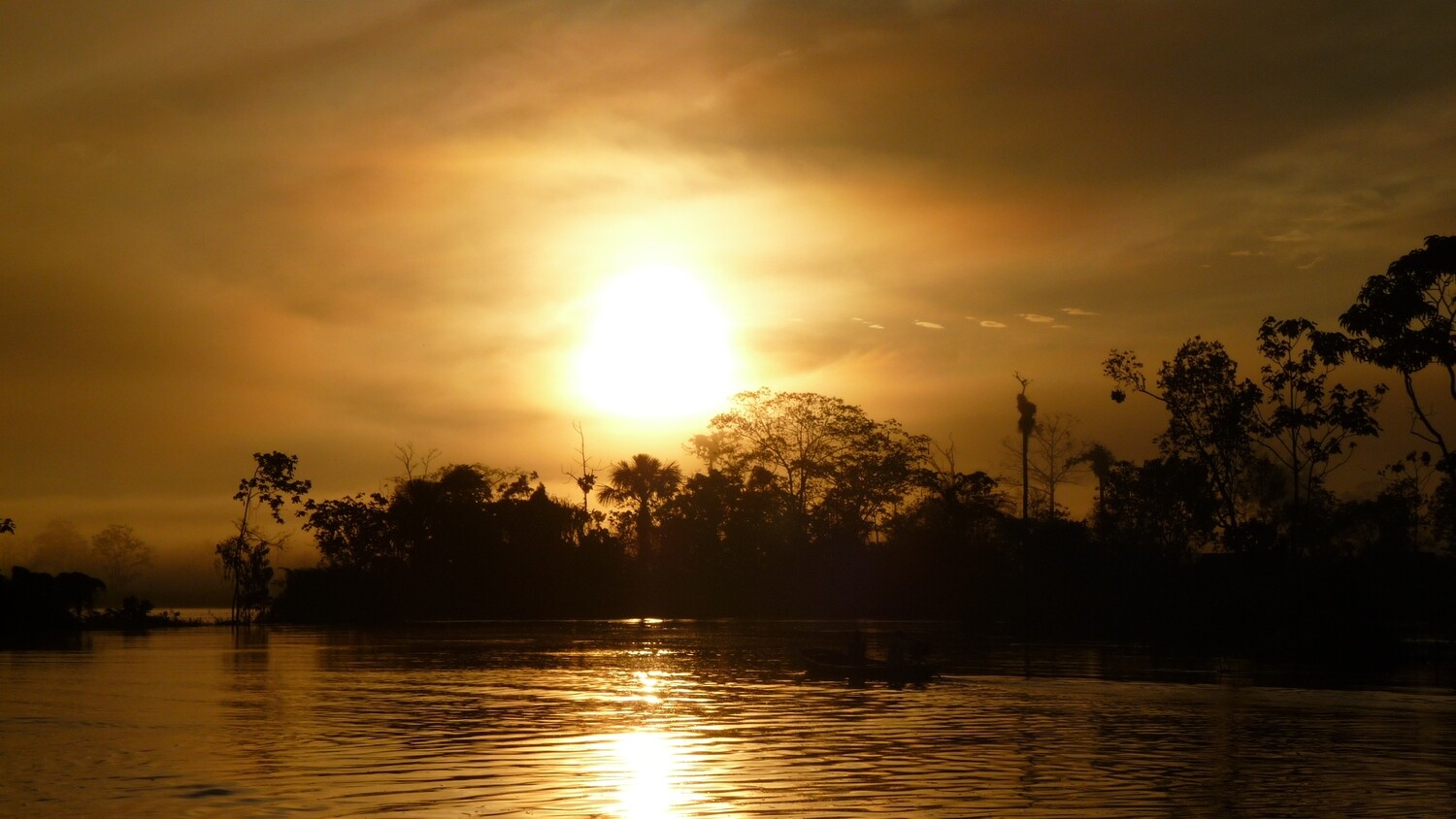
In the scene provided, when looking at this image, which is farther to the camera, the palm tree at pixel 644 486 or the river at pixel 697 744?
the palm tree at pixel 644 486

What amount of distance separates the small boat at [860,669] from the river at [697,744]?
26.5 inches

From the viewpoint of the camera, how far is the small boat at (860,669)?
124 feet

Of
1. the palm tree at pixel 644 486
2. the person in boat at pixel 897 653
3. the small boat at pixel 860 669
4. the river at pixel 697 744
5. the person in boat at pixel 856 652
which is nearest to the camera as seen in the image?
the river at pixel 697 744

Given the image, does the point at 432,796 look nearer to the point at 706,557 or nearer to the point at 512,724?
the point at 512,724

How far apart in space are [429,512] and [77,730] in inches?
2954

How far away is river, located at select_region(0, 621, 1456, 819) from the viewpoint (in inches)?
680

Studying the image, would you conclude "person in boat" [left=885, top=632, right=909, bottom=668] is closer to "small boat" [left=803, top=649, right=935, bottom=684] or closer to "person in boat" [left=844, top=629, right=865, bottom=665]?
"small boat" [left=803, top=649, right=935, bottom=684]

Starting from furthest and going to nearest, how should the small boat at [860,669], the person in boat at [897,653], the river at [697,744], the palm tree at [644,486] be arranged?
the palm tree at [644,486] < the person in boat at [897,653] < the small boat at [860,669] < the river at [697,744]

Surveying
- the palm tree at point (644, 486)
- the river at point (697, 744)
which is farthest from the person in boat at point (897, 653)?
the palm tree at point (644, 486)

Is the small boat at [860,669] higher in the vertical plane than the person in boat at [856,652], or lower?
lower

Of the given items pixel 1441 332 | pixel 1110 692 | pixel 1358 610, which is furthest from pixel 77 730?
pixel 1358 610

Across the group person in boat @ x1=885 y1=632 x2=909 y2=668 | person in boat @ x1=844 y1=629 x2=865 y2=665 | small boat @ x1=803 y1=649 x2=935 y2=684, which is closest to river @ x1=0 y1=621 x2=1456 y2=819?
small boat @ x1=803 y1=649 x2=935 y2=684

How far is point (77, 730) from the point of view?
2508 centimetres

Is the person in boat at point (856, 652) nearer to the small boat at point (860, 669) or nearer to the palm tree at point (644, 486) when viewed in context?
the small boat at point (860, 669)
